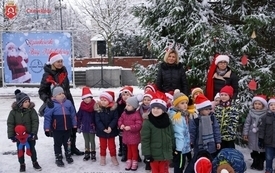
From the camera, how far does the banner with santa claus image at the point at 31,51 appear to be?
16.0 m

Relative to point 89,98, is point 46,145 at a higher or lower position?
lower

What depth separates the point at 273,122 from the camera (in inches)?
211

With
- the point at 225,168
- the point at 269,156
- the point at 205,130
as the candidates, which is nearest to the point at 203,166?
the point at 225,168

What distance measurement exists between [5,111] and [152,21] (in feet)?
23.0

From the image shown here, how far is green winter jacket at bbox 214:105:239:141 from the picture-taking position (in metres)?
5.46

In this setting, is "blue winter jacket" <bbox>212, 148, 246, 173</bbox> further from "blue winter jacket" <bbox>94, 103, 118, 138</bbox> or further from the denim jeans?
"blue winter jacket" <bbox>94, 103, 118, 138</bbox>

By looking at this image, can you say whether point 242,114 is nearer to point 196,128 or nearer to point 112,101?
point 196,128

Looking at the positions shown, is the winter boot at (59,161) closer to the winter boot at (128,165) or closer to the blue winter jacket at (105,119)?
the blue winter jacket at (105,119)

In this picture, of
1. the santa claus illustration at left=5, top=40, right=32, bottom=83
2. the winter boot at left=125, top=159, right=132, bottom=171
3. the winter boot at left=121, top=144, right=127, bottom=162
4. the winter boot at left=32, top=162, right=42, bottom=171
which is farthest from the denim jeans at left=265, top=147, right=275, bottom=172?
the santa claus illustration at left=5, top=40, right=32, bottom=83

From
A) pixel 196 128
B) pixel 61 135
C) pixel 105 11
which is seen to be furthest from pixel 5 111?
pixel 105 11

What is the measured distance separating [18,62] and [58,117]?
1115 centimetres

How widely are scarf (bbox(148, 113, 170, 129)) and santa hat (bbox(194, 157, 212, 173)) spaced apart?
108cm

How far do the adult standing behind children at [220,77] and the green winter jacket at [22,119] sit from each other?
288 cm

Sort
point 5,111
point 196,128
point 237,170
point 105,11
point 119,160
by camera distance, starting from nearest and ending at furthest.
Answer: point 237,170 → point 196,128 → point 119,160 → point 5,111 → point 105,11
